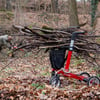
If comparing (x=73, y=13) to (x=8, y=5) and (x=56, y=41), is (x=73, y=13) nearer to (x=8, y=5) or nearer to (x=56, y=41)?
(x=56, y=41)

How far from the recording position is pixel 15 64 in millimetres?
11609

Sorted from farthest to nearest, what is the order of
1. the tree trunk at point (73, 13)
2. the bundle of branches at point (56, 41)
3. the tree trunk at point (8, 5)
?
the tree trunk at point (8, 5) < the tree trunk at point (73, 13) < the bundle of branches at point (56, 41)

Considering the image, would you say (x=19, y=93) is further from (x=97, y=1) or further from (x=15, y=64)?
(x=97, y=1)

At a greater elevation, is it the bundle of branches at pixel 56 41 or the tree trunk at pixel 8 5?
the tree trunk at pixel 8 5

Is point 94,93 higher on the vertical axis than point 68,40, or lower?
lower

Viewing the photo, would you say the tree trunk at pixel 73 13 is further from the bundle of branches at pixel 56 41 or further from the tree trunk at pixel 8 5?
the tree trunk at pixel 8 5

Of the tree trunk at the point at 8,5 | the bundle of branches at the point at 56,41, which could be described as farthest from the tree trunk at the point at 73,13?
the tree trunk at the point at 8,5

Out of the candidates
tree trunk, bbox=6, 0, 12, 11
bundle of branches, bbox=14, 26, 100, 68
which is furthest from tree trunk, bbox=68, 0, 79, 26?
tree trunk, bbox=6, 0, 12, 11

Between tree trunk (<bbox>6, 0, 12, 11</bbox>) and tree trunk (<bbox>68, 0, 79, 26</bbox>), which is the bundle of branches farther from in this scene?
tree trunk (<bbox>6, 0, 12, 11</bbox>)


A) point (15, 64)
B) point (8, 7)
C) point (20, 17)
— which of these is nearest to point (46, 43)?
point (15, 64)

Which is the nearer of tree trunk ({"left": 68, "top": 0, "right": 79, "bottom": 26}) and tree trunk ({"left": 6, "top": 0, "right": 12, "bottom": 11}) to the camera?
tree trunk ({"left": 68, "top": 0, "right": 79, "bottom": 26})

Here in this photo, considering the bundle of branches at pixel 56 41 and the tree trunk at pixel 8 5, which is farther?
the tree trunk at pixel 8 5

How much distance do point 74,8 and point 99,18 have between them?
2.18m

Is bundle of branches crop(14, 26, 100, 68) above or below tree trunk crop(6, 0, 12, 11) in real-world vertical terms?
below
